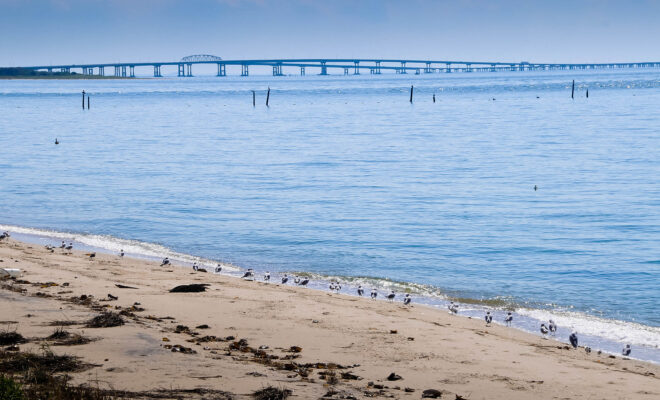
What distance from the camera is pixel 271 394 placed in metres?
9.44

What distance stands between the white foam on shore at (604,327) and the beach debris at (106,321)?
25.6 ft

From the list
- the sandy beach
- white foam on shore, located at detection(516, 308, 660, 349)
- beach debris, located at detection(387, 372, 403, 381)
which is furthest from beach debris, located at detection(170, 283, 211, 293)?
beach debris, located at detection(387, 372, 403, 381)

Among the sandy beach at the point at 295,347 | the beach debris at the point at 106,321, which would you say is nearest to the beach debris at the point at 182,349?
the sandy beach at the point at 295,347

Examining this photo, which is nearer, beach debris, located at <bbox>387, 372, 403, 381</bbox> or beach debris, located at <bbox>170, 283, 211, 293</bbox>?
beach debris, located at <bbox>387, 372, 403, 381</bbox>

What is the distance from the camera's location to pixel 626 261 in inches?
870

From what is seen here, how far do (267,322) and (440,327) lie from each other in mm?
2802

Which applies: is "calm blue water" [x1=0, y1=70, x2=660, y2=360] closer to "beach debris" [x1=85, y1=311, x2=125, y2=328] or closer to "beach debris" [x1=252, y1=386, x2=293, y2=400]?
"beach debris" [x1=252, y1=386, x2=293, y2=400]

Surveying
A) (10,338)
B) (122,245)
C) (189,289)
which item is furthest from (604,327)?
(122,245)

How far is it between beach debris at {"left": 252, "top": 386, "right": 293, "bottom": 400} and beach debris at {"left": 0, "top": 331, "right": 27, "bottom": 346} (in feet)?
11.7

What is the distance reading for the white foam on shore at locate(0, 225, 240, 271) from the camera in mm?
22547

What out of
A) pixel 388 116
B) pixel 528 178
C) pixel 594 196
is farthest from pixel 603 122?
pixel 594 196

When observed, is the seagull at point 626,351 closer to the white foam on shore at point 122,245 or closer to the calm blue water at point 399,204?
the calm blue water at point 399,204

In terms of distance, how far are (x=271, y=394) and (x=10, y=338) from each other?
152 inches

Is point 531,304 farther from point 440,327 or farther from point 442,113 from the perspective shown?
point 442,113
